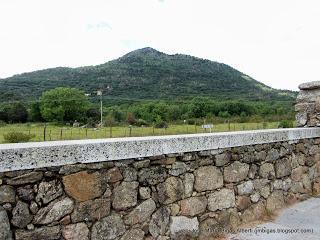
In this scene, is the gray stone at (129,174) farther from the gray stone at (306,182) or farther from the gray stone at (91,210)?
the gray stone at (306,182)

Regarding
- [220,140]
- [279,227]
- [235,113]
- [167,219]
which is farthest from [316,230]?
[235,113]

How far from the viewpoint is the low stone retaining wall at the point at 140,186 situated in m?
2.32

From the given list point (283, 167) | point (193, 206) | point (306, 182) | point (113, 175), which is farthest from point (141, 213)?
point (306, 182)

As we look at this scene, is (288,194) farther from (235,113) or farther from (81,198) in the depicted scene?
(235,113)

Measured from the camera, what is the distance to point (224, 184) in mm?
3787

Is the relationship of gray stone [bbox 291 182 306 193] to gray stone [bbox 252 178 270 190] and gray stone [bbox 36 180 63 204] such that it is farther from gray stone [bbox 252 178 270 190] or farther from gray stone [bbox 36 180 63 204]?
gray stone [bbox 36 180 63 204]

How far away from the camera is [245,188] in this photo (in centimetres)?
409

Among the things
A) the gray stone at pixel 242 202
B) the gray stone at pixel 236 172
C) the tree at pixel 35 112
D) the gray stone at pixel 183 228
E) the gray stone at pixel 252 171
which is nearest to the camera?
the gray stone at pixel 183 228

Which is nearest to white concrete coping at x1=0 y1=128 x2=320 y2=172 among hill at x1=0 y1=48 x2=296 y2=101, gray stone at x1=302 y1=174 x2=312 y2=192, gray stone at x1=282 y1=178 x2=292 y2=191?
gray stone at x1=282 y1=178 x2=292 y2=191

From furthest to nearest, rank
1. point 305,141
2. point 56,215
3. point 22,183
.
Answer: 1. point 305,141
2. point 56,215
3. point 22,183

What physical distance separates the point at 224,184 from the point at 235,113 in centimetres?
3050

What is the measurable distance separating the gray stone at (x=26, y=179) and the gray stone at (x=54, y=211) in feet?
0.67

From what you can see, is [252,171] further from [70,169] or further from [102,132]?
[102,132]

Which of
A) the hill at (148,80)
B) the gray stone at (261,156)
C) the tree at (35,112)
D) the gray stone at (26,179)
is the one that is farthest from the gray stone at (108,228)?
the hill at (148,80)
